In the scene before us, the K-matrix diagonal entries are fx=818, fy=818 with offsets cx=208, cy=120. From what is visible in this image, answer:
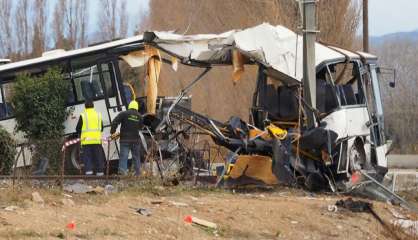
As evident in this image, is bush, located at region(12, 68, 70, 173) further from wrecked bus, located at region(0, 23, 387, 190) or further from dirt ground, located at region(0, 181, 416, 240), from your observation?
dirt ground, located at region(0, 181, 416, 240)

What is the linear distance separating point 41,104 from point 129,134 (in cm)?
530

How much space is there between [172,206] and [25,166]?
4.16 meters

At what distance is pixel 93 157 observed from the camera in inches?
643

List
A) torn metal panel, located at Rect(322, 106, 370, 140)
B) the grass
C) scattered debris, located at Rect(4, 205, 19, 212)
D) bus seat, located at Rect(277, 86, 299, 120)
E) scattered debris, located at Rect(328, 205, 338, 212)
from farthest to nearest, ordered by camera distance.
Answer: bus seat, located at Rect(277, 86, 299, 120)
torn metal panel, located at Rect(322, 106, 370, 140)
scattered debris, located at Rect(328, 205, 338, 212)
scattered debris, located at Rect(4, 205, 19, 212)
the grass

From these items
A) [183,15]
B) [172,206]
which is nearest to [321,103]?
[172,206]

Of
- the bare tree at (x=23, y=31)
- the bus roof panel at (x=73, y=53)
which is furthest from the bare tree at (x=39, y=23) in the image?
the bus roof panel at (x=73, y=53)

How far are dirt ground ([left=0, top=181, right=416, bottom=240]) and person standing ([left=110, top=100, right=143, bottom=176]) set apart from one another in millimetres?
1904

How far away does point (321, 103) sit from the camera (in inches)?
618

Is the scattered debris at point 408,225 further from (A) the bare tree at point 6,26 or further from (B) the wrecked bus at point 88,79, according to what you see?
(A) the bare tree at point 6,26

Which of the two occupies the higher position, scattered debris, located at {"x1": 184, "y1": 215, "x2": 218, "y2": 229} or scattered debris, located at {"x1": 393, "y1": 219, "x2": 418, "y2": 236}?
scattered debris, located at {"x1": 184, "y1": 215, "x2": 218, "y2": 229}

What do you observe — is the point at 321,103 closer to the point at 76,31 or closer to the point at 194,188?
the point at 194,188

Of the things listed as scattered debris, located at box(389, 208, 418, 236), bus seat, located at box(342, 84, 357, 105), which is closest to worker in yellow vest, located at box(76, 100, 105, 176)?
bus seat, located at box(342, 84, 357, 105)

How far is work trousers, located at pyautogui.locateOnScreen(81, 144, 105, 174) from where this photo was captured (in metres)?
16.1

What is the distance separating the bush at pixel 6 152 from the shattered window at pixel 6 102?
2.39 m
